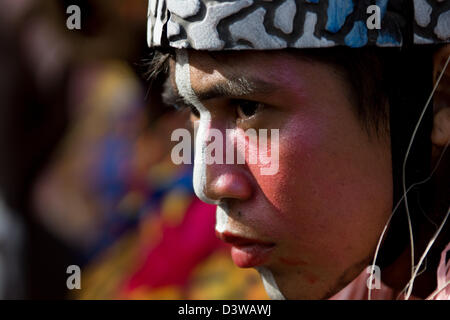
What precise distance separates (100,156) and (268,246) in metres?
1.83

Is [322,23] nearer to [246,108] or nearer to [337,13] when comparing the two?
[337,13]

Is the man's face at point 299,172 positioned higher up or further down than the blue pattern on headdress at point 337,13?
further down

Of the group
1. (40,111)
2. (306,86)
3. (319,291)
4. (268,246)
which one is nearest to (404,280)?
(319,291)

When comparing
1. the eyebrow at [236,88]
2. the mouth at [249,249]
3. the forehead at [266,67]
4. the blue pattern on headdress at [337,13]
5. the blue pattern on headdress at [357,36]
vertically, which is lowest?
the mouth at [249,249]

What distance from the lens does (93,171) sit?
301 cm

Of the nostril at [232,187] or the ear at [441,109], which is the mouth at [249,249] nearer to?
the nostril at [232,187]

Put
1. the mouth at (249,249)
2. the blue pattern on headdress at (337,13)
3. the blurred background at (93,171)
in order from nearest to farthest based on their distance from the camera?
the blue pattern on headdress at (337,13)
the mouth at (249,249)
the blurred background at (93,171)

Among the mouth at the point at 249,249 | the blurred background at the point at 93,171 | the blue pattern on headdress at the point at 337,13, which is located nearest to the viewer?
the blue pattern on headdress at the point at 337,13

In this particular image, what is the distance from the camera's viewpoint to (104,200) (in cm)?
294

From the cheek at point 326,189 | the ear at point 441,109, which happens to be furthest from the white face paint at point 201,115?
the ear at point 441,109

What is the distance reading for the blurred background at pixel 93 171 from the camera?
7.97ft

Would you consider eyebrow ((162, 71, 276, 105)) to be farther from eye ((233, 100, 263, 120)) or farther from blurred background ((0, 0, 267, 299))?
blurred background ((0, 0, 267, 299))
